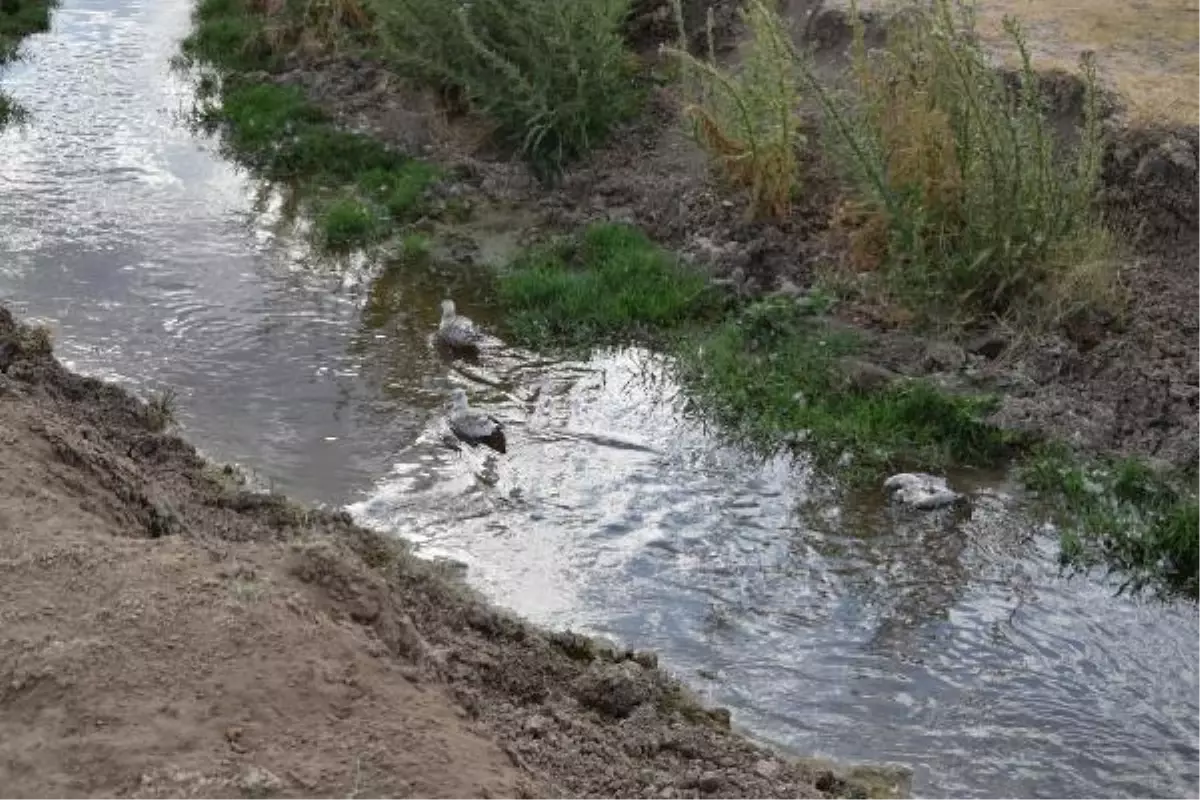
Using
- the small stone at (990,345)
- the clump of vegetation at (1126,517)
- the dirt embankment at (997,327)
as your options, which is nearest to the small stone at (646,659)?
the clump of vegetation at (1126,517)

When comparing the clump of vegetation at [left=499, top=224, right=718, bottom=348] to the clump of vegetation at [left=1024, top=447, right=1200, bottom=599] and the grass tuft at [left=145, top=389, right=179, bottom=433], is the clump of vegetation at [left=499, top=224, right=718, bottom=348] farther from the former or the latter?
the clump of vegetation at [left=1024, top=447, right=1200, bottom=599]

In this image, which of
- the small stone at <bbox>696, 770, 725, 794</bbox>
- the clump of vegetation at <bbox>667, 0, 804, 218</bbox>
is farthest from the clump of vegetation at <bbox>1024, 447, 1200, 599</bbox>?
the clump of vegetation at <bbox>667, 0, 804, 218</bbox>

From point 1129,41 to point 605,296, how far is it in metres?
3.91

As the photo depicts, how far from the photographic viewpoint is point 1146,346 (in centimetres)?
797

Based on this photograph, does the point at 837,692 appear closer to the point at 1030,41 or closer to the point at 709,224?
the point at 709,224

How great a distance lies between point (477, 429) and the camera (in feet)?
25.0

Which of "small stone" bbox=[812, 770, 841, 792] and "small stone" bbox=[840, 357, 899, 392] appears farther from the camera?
"small stone" bbox=[840, 357, 899, 392]

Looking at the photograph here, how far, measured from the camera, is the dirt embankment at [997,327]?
300 inches

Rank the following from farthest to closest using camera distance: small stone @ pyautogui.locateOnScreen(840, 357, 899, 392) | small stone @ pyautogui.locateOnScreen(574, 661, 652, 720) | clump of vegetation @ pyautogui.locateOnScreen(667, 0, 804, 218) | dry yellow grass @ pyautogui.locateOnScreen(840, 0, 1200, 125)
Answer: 1. clump of vegetation @ pyautogui.locateOnScreen(667, 0, 804, 218)
2. dry yellow grass @ pyautogui.locateOnScreen(840, 0, 1200, 125)
3. small stone @ pyautogui.locateOnScreen(840, 357, 899, 392)
4. small stone @ pyautogui.locateOnScreen(574, 661, 652, 720)

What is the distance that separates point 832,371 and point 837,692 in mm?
2638

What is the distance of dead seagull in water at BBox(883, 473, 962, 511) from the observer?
7.11m

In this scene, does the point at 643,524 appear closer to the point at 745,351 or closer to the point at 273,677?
the point at 745,351

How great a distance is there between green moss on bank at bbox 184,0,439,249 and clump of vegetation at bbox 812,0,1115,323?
11.2 ft

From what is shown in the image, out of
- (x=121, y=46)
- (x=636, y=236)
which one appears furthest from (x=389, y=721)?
(x=121, y=46)
